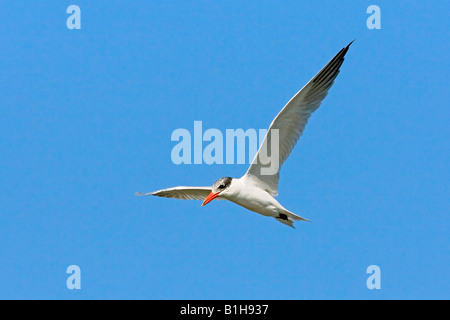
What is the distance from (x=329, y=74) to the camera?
9883 millimetres

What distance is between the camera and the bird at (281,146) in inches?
385

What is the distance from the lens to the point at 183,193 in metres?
11.3

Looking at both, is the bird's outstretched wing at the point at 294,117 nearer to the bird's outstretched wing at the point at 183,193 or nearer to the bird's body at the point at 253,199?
the bird's body at the point at 253,199

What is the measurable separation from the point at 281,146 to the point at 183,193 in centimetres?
211

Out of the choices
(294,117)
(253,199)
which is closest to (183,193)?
(253,199)

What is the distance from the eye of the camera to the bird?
9789mm

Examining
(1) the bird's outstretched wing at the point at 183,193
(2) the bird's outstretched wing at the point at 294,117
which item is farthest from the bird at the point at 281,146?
(1) the bird's outstretched wing at the point at 183,193

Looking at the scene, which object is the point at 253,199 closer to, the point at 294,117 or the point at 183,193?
the point at 294,117

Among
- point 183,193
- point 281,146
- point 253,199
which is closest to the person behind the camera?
point 253,199

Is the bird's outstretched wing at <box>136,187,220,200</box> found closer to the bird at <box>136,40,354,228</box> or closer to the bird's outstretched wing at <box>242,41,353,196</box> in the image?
the bird at <box>136,40,354,228</box>

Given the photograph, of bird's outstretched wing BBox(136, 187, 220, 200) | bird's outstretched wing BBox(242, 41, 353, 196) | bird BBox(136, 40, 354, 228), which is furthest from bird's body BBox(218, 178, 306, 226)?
bird's outstretched wing BBox(136, 187, 220, 200)

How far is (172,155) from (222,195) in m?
0.93

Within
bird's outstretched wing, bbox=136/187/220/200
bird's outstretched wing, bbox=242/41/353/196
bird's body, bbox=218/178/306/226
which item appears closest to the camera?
bird's outstretched wing, bbox=242/41/353/196

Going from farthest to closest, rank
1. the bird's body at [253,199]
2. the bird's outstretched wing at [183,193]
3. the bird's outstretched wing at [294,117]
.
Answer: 1. the bird's outstretched wing at [183,193]
2. the bird's body at [253,199]
3. the bird's outstretched wing at [294,117]
